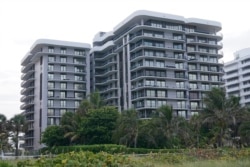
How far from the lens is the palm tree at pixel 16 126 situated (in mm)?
72375

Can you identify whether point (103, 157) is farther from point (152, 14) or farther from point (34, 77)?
point (34, 77)

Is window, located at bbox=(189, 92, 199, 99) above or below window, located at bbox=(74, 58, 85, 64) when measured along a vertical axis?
below

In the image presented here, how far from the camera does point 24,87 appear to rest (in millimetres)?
101938

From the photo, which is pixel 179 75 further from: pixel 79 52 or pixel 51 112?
pixel 51 112

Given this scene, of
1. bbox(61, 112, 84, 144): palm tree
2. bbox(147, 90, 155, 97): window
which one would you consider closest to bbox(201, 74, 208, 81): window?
bbox(147, 90, 155, 97): window

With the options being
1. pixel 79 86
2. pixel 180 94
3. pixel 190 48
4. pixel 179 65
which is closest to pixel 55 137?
pixel 79 86

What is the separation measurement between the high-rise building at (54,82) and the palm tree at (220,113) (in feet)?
147

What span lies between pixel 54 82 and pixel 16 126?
1644 centimetres

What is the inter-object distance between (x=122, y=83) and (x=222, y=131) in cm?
4188

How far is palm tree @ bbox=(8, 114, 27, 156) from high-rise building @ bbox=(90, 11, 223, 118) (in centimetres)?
2053

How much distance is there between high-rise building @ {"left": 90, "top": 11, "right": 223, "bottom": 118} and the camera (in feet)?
251

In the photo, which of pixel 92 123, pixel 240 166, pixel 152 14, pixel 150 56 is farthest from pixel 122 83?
pixel 240 166

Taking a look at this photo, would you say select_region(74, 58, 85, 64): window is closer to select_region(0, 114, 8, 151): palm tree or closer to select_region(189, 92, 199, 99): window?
select_region(0, 114, 8, 151): palm tree

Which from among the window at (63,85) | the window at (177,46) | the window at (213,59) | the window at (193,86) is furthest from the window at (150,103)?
the window at (63,85)
